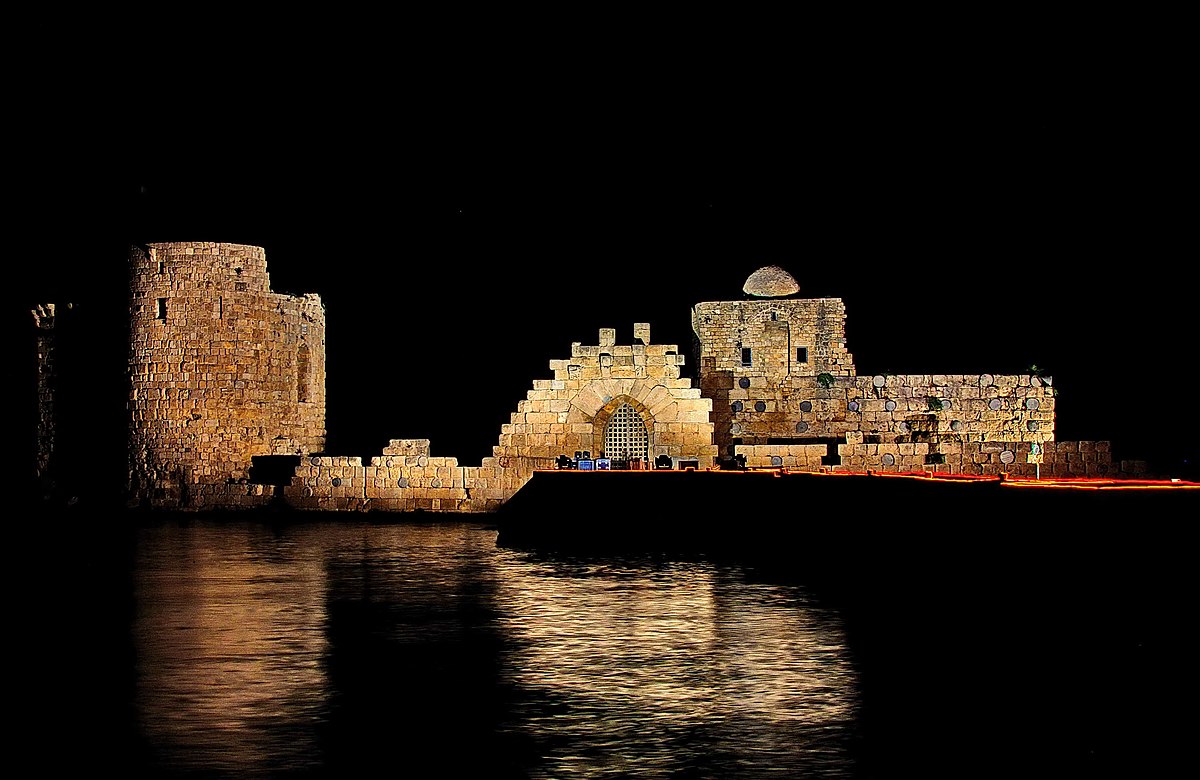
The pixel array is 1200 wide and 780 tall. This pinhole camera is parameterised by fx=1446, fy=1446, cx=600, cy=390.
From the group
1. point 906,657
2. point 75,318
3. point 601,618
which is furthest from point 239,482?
point 906,657

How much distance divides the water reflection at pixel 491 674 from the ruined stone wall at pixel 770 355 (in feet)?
37.2

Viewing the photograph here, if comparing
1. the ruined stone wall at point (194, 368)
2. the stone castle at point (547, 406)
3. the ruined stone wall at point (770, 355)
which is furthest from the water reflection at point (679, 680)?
the ruined stone wall at point (194, 368)

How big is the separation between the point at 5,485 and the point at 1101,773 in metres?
26.6

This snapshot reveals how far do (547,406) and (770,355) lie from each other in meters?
4.79

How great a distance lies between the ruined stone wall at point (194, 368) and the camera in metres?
25.3

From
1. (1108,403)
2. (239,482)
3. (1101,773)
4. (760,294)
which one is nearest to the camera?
(1101,773)

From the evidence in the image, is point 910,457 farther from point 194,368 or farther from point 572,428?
point 194,368

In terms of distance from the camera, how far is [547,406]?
23.8 metres

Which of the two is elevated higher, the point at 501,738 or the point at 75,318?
the point at 75,318

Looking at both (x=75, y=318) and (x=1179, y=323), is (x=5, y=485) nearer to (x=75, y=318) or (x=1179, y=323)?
(x=75, y=318)

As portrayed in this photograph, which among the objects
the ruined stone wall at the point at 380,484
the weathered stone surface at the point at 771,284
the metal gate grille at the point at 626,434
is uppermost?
the weathered stone surface at the point at 771,284

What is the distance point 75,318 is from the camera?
91.2 feet

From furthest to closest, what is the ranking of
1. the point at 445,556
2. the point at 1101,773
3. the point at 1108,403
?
the point at 1108,403
the point at 445,556
the point at 1101,773

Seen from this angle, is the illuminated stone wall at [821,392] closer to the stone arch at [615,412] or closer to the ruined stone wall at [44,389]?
the stone arch at [615,412]
